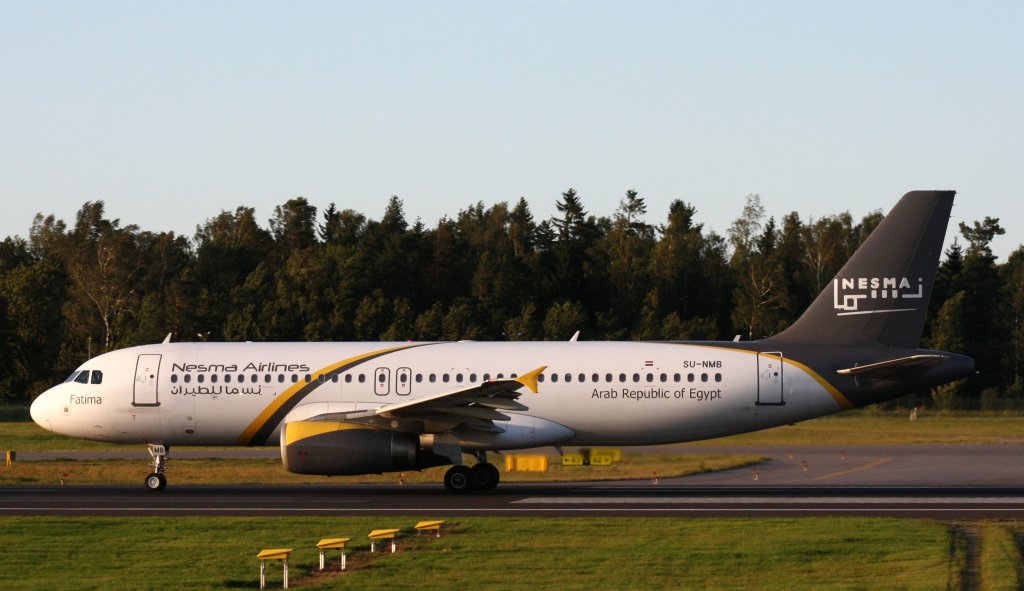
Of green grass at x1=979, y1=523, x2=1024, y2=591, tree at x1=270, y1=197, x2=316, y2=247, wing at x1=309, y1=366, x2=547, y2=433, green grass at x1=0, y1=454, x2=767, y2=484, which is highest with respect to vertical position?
tree at x1=270, y1=197, x2=316, y2=247

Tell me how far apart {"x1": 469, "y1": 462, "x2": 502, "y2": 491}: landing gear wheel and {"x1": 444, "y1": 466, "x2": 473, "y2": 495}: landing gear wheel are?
0.81ft

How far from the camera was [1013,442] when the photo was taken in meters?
44.5

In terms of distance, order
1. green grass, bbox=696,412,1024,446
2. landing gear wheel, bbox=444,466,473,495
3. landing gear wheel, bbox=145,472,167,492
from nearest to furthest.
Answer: landing gear wheel, bbox=444,466,473,495 → landing gear wheel, bbox=145,472,167,492 → green grass, bbox=696,412,1024,446

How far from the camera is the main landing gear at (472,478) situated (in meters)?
28.0

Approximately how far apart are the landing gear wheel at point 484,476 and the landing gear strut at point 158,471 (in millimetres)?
6872

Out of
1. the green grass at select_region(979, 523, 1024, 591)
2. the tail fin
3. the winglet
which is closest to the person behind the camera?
the green grass at select_region(979, 523, 1024, 591)

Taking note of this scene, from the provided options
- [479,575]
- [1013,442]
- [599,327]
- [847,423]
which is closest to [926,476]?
[1013,442]

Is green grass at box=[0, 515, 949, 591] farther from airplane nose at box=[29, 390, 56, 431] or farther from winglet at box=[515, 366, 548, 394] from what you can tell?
airplane nose at box=[29, 390, 56, 431]

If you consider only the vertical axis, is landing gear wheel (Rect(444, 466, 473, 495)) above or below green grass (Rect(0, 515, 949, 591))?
above

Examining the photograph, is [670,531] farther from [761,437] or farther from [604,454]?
[761,437]

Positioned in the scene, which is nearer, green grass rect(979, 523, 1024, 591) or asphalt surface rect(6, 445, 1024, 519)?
green grass rect(979, 523, 1024, 591)

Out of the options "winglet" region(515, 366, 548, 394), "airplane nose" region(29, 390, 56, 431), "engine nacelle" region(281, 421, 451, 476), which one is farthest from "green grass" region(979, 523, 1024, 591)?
"airplane nose" region(29, 390, 56, 431)

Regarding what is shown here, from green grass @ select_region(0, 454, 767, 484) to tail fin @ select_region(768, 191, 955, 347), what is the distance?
7.49m

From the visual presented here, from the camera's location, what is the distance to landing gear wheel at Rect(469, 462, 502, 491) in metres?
28.4
